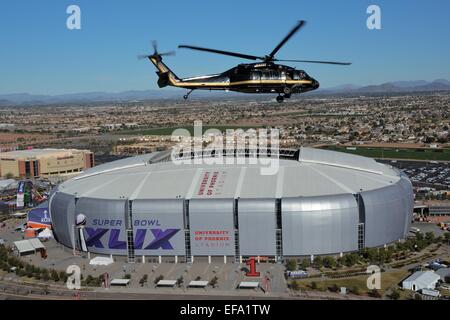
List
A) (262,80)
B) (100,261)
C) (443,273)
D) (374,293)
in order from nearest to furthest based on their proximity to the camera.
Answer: (262,80)
(374,293)
(443,273)
(100,261)

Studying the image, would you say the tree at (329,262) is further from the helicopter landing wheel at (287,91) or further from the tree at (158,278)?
the helicopter landing wheel at (287,91)

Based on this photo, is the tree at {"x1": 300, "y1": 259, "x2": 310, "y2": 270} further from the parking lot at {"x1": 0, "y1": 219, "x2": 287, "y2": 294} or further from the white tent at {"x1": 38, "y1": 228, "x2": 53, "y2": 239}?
the white tent at {"x1": 38, "y1": 228, "x2": 53, "y2": 239}

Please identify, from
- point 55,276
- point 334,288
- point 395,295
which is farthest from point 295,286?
point 55,276

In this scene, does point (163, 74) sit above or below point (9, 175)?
above

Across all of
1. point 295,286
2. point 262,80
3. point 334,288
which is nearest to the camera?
point 262,80

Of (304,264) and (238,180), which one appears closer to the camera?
(304,264)

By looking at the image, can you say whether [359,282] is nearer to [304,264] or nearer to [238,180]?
[304,264]

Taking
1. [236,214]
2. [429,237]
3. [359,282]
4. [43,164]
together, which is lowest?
[359,282]

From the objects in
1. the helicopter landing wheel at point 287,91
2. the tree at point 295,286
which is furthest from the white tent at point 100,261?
the helicopter landing wheel at point 287,91
